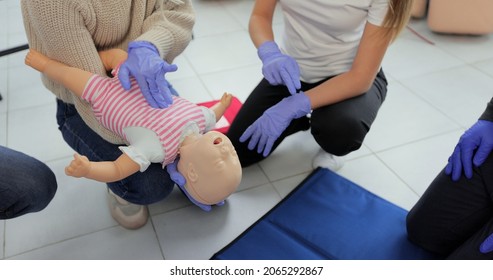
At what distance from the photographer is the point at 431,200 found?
126 cm

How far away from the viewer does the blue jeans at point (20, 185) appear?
1067mm

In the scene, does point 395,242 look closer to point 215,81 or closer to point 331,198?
point 331,198

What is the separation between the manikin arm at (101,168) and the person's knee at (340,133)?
2.17ft

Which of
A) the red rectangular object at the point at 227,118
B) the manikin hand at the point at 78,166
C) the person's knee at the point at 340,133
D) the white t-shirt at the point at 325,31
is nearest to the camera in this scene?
the manikin hand at the point at 78,166

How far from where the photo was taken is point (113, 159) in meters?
1.19

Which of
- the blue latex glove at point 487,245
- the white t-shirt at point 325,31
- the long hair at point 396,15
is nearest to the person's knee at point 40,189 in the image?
the white t-shirt at point 325,31

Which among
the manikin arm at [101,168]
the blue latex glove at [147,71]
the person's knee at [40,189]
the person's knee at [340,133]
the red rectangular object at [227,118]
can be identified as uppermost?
the blue latex glove at [147,71]

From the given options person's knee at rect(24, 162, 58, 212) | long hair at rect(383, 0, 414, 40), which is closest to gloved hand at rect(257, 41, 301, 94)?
long hair at rect(383, 0, 414, 40)

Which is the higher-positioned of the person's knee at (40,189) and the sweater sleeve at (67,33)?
the sweater sleeve at (67,33)

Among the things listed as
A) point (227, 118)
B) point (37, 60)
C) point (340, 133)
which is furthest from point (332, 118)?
point (37, 60)

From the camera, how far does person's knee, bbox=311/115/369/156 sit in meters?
1.40

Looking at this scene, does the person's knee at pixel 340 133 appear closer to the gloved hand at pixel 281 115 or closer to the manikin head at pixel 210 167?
the gloved hand at pixel 281 115

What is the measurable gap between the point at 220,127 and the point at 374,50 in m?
0.73
